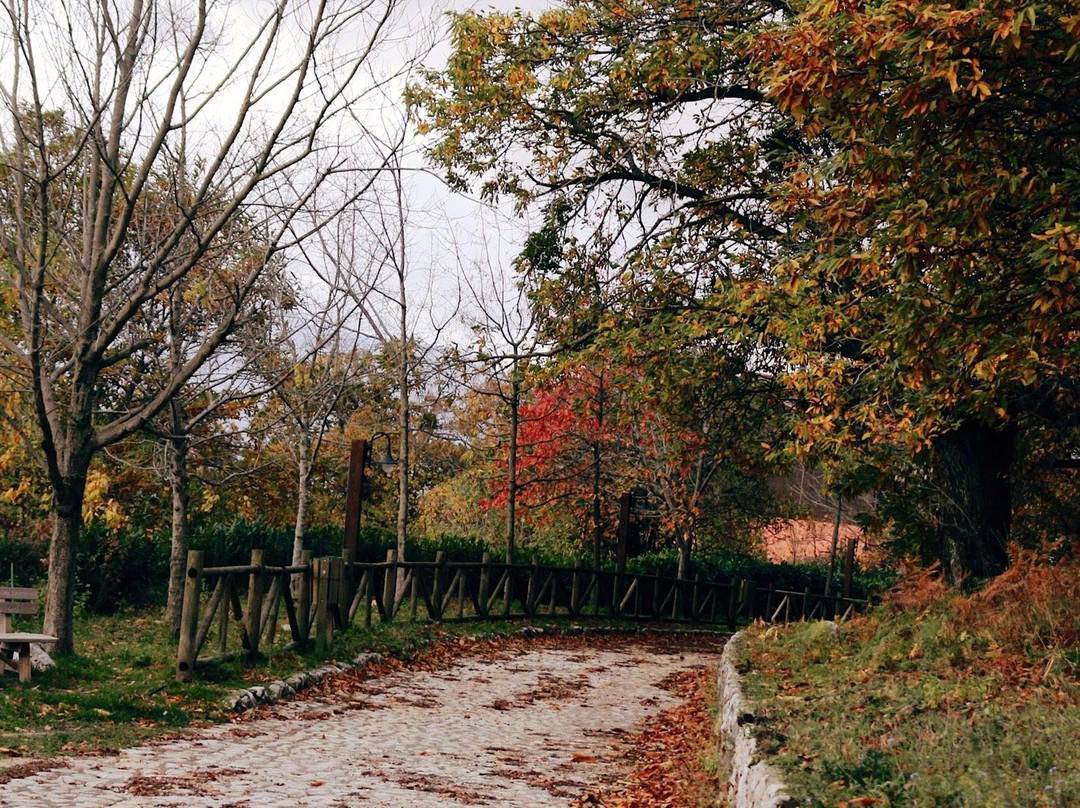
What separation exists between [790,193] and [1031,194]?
3.31 metres

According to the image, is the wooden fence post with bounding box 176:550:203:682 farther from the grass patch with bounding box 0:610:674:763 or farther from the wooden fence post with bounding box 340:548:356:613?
the wooden fence post with bounding box 340:548:356:613

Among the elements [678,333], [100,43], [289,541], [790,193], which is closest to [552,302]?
[678,333]

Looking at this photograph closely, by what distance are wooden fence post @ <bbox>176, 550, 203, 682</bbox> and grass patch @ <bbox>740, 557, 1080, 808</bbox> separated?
5.62 metres

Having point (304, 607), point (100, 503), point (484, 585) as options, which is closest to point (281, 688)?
point (304, 607)

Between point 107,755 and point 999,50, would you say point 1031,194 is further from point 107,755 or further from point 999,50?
point 107,755

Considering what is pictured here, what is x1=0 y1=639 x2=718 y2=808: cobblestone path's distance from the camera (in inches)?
289

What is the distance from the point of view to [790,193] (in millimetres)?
11102

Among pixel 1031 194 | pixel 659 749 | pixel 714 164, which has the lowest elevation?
pixel 659 749

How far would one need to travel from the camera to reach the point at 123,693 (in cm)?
1074

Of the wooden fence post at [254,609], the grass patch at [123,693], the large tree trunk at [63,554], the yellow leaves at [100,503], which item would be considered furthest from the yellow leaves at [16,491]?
the wooden fence post at [254,609]

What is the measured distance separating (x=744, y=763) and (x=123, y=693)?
6597 mm

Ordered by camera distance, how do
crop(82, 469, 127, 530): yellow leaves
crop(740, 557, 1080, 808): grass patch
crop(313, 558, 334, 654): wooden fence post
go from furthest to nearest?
crop(82, 469, 127, 530): yellow leaves → crop(313, 558, 334, 654): wooden fence post → crop(740, 557, 1080, 808): grass patch

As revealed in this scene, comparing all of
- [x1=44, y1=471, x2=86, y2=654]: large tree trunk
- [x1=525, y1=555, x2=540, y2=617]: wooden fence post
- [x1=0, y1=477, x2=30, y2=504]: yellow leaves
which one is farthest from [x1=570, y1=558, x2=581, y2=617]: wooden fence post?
[x1=44, y1=471, x2=86, y2=654]: large tree trunk

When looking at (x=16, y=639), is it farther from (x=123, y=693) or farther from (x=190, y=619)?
(x=190, y=619)
